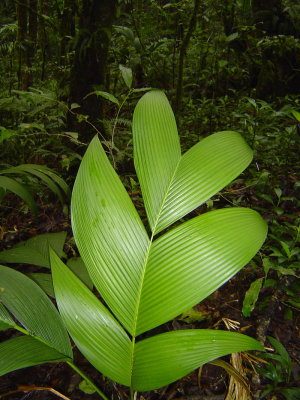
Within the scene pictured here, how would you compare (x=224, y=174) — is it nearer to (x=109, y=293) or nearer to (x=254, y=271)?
(x=109, y=293)

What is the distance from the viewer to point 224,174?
0.71m

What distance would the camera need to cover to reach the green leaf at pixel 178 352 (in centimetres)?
59

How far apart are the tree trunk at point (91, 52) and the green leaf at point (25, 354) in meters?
1.43

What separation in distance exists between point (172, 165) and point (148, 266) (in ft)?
0.84

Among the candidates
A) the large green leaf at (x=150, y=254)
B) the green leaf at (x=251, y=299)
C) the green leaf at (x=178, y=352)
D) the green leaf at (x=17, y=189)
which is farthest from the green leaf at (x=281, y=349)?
the green leaf at (x=17, y=189)

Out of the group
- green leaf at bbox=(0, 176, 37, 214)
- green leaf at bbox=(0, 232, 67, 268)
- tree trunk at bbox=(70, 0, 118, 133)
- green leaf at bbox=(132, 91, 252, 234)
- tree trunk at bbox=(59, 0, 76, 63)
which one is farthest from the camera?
tree trunk at bbox=(59, 0, 76, 63)

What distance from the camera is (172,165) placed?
0.74 m

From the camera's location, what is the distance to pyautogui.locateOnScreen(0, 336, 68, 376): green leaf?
24.8 inches

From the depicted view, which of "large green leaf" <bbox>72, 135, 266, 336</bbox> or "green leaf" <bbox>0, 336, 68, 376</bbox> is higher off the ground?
"large green leaf" <bbox>72, 135, 266, 336</bbox>

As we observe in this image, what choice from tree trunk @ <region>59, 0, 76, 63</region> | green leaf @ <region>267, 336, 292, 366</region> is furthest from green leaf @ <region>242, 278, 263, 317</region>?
tree trunk @ <region>59, 0, 76, 63</region>

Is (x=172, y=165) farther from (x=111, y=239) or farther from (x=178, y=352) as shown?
(x=178, y=352)

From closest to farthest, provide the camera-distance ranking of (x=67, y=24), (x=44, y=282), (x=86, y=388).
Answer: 1. (x=86, y=388)
2. (x=44, y=282)
3. (x=67, y=24)

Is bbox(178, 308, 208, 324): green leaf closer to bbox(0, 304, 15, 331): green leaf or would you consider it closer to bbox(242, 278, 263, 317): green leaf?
bbox(242, 278, 263, 317): green leaf

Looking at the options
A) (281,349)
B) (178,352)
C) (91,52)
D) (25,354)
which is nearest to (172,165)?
(178,352)
